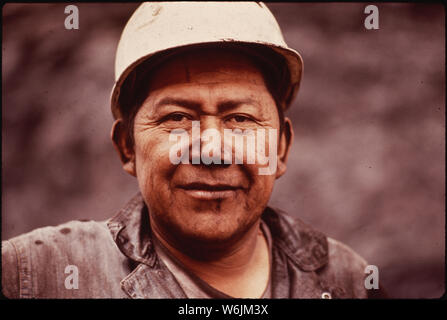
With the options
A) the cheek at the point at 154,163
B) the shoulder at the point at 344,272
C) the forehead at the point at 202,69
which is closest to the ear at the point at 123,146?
the cheek at the point at 154,163

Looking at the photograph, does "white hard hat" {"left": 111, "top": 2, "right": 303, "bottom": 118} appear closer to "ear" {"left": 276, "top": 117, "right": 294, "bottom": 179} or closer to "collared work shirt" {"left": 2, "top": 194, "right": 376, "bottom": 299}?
"ear" {"left": 276, "top": 117, "right": 294, "bottom": 179}

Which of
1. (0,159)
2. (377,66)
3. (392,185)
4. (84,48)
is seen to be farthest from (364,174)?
(0,159)

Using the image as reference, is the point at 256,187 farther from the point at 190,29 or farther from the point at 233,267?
the point at 190,29

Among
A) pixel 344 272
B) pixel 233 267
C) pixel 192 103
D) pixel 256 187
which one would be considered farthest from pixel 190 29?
pixel 344 272

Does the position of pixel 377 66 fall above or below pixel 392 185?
above

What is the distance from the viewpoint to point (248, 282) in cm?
218

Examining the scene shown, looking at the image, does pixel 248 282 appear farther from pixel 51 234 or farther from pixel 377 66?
pixel 377 66

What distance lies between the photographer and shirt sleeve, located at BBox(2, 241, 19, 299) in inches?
82.0

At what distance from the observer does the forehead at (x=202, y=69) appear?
6.47ft

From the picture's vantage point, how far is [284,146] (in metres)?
2.26

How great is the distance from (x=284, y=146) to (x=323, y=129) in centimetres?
60
